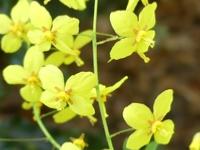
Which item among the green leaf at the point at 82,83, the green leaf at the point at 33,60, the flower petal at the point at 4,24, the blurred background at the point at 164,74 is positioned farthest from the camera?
the blurred background at the point at 164,74

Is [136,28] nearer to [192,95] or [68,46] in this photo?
[68,46]

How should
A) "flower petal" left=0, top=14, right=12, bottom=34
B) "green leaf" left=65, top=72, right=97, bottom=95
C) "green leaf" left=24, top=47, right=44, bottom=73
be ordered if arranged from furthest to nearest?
"flower petal" left=0, top=14, right=12, bottom=34 → "green leaf" left=24, top=47, right=44, bottom=73 → "green leaf" left=65, top=72, right=97, bottom=95

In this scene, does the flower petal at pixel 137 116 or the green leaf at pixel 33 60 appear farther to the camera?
the green leaf at pixel 33 60

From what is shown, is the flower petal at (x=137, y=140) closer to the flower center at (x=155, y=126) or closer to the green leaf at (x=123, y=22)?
the flower center at (x=155, y=126)

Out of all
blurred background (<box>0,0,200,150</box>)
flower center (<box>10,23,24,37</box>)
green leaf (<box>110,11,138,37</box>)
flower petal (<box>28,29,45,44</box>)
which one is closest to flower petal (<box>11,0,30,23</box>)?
flower center (<box>10,23,24,37</box>)

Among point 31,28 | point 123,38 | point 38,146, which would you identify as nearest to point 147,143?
point 123,38

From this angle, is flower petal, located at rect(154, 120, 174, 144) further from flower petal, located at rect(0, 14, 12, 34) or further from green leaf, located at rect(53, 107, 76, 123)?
flower petal, located at rect(0, 14, 12, 34)

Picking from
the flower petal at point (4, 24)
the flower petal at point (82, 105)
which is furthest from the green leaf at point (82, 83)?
the flower petal at point (4, 24)
